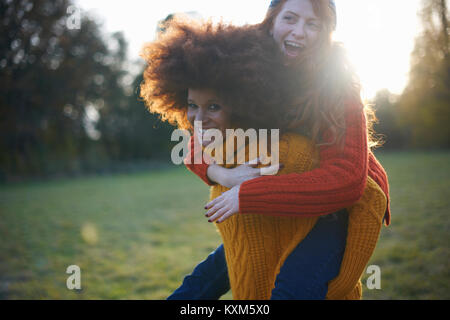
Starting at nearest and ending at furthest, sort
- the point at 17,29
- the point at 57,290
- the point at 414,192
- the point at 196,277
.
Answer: the point at 196,277 < the point at 57,290 < the point at 414,192 < the point at 17,29

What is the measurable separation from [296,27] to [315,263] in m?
1.12

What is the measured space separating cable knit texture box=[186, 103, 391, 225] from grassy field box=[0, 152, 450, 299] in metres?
2.26

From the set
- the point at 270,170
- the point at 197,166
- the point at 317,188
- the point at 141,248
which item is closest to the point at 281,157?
the point at 270,170

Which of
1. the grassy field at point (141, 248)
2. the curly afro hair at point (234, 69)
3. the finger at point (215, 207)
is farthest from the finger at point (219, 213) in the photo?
the grassy field at point (141, 248)

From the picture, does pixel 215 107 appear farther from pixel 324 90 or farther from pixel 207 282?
pixel 207 282

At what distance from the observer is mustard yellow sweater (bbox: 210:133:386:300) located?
139 centimetres

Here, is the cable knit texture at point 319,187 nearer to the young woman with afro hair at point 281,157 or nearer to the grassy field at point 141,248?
the young woman with afro hair at point 281,157

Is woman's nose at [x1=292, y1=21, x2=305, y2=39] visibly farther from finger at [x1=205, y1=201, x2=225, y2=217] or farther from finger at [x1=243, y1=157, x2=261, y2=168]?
finger at [x1=205, y1=201, x2=225, y2=217]

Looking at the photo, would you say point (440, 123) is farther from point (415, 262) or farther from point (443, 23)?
point (415, 262)

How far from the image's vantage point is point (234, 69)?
59.7 inches

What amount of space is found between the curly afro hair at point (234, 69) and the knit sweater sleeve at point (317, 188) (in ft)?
1.19

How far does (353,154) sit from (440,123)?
86.7 feet

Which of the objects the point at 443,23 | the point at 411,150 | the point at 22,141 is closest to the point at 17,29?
the point at 22,141

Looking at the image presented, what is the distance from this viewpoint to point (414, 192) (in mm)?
8398
